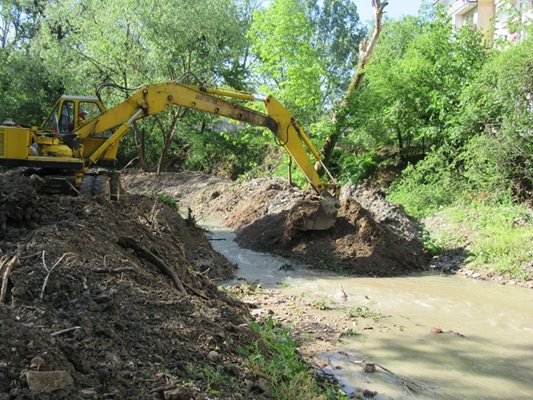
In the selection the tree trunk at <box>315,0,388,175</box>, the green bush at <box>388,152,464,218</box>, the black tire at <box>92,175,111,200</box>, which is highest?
the tree trunk at <box>315,0,388,175</box>

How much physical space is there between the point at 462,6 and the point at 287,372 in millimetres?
40255

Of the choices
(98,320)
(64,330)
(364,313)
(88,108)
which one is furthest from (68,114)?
(64,330)

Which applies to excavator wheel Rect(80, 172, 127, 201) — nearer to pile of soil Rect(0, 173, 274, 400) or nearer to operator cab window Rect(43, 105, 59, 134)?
operator cab window Rect(43, 105, 59, 134)

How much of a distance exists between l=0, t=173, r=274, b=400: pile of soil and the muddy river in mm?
1626

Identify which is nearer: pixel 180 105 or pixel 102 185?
pixel 102 185

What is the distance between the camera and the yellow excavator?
8.95 m

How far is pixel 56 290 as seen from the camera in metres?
4.46

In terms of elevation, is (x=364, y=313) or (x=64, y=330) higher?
(x=64, y=330)

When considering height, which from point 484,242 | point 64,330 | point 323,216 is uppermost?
point 323,216

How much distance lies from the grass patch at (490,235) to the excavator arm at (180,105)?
441 centimetres

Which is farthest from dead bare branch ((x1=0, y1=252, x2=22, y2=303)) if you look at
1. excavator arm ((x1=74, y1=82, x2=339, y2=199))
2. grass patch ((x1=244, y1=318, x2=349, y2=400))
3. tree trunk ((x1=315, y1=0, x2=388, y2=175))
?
tree trunk ((x1=315, y1=0, x2=388, y2=175))

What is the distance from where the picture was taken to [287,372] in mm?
4965

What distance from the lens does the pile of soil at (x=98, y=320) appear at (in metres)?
3.40

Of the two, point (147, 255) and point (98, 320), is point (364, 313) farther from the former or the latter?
point (98, 320)
